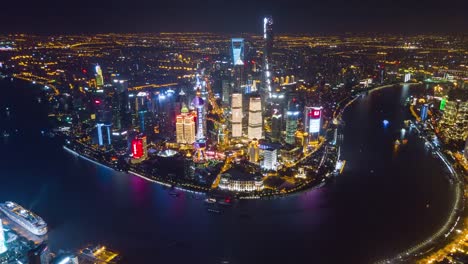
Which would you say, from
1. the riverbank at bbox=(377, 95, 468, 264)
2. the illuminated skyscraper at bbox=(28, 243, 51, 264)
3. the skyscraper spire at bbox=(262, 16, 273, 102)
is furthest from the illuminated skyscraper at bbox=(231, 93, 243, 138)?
the illuminated skyscraper at bbox=(28, 243, 51, 264)

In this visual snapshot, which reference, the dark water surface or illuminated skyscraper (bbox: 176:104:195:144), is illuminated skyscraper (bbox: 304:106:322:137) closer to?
the dark water surface

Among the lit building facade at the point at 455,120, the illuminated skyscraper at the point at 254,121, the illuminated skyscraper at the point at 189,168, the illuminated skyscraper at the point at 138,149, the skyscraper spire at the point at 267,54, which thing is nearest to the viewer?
the illuminated skyscraper at the point at 189,168

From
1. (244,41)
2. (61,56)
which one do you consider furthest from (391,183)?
(61,56)

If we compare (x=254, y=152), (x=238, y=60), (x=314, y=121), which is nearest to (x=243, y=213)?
(x=254, y=152)

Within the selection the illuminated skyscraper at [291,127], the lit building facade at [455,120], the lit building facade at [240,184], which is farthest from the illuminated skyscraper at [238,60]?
the lit building facade at [455,120]

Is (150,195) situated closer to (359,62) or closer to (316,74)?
(316,74)

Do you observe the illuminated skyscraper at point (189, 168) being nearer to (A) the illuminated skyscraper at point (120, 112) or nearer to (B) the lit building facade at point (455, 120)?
(A) the illuminated skyscraper at point (120, 112)
